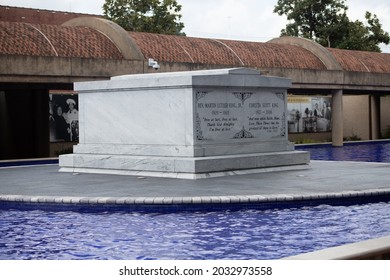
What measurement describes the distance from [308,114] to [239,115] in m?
22.6

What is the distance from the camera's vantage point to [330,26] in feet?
198

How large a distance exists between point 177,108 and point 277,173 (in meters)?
3.13

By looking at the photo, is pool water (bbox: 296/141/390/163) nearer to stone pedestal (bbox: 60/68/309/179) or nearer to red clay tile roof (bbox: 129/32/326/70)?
red clay tile roof (bbox: 129/32/326/70)

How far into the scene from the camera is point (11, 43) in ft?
83.5

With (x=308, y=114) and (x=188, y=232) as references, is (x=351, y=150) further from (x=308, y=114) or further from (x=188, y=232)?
(x=188, y=232)

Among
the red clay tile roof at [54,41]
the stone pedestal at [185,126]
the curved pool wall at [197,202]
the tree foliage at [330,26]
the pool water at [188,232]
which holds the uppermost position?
the tree foliage at [330,26]

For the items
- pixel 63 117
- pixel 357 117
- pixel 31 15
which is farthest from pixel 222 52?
pixel 31 15

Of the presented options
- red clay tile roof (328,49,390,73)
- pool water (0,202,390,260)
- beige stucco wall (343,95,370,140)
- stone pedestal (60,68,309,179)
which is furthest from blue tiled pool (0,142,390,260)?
beige stucco wall (343,95,370,140)

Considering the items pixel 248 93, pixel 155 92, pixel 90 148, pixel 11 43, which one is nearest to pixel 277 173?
pixel 248 93

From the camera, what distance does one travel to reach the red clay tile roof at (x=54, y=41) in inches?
1006

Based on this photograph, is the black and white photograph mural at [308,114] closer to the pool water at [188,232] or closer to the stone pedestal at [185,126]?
the stone pedestal at [185,126]

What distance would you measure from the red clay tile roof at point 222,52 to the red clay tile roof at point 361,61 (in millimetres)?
2930

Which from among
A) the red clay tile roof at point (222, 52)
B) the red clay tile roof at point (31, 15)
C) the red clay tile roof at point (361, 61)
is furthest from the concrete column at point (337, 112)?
Answer: the red clay tile roof at point (31, 15)
